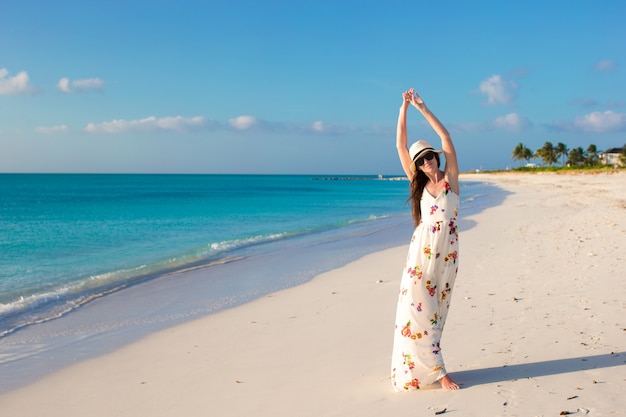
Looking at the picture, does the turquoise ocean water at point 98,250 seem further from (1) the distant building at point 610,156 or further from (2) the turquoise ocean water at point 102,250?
(1) the distant building at point 610,156

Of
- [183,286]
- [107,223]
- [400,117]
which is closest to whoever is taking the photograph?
[400,117]

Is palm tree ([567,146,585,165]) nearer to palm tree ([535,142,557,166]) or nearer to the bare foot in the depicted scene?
palm tree ([535,142,557,166])

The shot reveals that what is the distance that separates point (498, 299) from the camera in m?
7.41

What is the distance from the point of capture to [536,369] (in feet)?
14.9

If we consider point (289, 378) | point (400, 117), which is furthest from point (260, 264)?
point (400, 117)

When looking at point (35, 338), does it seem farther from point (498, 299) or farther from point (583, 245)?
point (583, 245)

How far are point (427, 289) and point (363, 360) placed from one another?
60.5 inches

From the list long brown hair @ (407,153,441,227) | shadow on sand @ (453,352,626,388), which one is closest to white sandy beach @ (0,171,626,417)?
shadow on sand @ (453,352,626,388)

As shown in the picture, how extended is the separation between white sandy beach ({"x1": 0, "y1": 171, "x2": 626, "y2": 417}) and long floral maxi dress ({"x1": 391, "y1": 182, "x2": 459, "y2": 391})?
20cm

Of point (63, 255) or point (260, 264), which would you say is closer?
point (260, 264)

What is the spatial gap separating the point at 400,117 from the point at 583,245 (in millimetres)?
9180

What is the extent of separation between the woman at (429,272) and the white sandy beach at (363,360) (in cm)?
19

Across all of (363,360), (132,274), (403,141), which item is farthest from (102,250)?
(403,141)

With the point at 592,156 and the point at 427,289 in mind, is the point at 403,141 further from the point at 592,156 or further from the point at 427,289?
the point at 592,156
